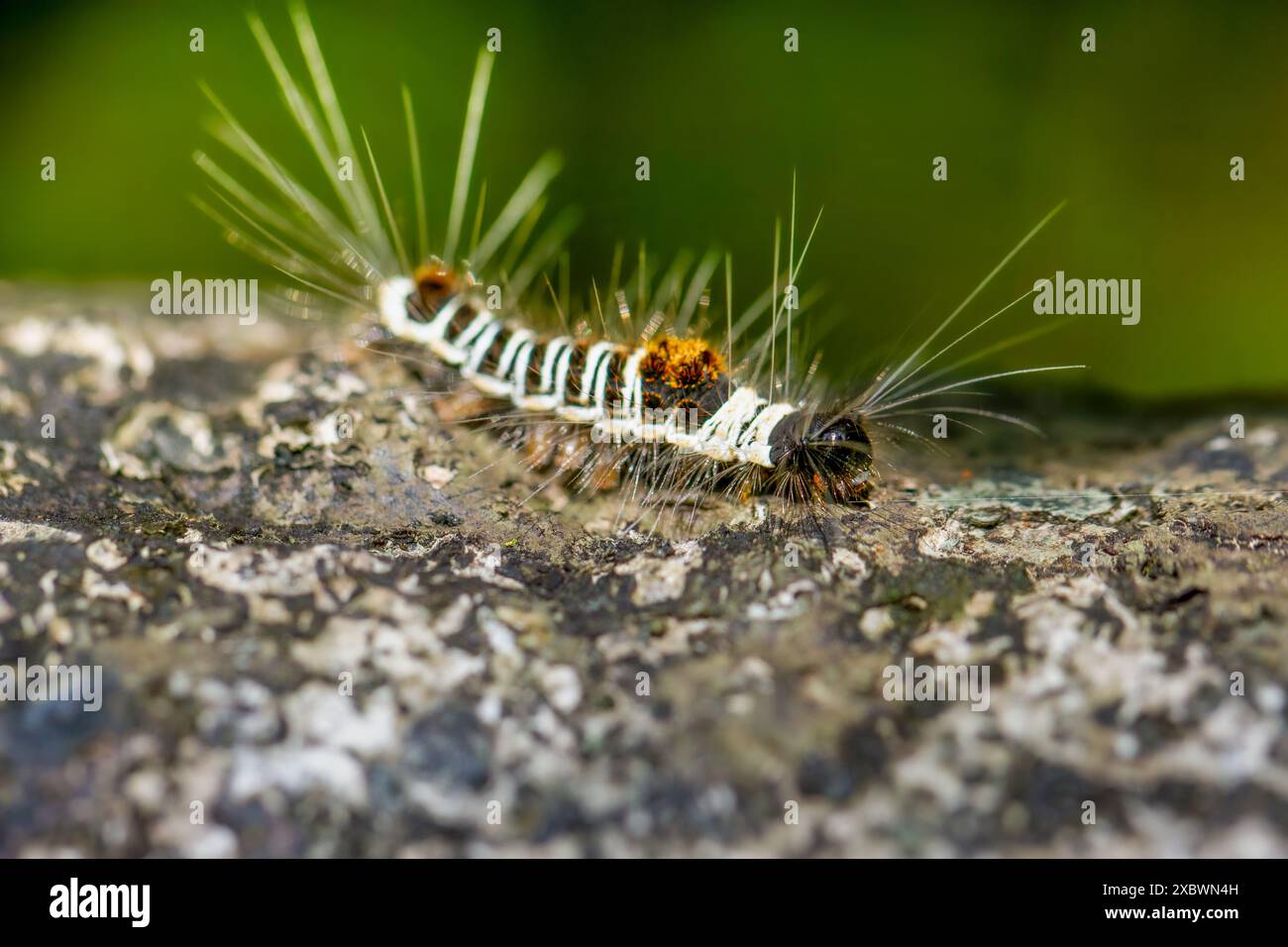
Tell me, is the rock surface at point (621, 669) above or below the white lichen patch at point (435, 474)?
below

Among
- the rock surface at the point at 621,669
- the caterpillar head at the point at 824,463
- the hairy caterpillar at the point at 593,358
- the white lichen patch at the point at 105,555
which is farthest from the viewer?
the hairy caterpillar at the point at 593,358

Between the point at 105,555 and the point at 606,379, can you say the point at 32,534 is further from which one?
the point at 606,379

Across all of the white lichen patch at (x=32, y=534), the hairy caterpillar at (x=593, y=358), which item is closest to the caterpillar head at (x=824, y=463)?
the hairy caterpillar at (x=593, y=358)

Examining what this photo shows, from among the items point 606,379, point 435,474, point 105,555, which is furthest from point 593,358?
point 105,555

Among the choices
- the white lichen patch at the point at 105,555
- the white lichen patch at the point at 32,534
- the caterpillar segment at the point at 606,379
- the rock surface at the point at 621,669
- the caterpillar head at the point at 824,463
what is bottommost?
the rock surface at the point at 621,669

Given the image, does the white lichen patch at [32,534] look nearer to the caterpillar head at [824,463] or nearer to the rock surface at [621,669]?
the rock surface at [621,669]

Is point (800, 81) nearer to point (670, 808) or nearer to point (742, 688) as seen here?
point (742, 688)

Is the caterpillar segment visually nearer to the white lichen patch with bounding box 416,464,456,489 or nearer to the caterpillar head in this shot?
the caterpillar head
